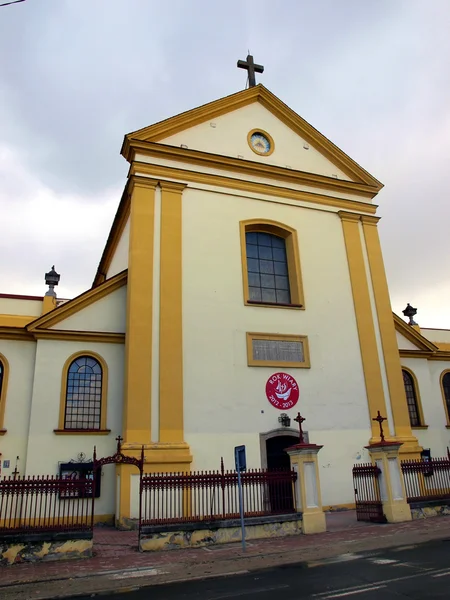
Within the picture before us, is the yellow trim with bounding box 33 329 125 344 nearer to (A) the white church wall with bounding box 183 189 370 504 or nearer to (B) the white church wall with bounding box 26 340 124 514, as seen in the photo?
(B) the white church wall with bounding box 26 340 124 514

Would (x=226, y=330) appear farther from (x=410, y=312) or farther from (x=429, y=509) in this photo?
(x=410, y=312)

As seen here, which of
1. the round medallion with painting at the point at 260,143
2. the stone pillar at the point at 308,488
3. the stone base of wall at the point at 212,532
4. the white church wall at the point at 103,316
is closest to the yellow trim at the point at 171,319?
the white church wall at the point at 103,316

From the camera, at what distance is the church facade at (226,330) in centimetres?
1416

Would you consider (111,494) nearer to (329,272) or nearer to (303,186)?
(329,272)

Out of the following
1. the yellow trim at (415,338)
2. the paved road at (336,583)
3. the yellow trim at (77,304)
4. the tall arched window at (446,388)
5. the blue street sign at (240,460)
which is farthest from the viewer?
the tall arched window at (446,388)

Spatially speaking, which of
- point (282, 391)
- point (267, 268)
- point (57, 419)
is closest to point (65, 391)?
point (57, 419)

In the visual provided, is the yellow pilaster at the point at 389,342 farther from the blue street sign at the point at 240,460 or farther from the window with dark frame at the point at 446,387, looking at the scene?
the blue street sign at the point at 240,460

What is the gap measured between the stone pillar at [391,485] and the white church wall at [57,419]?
749 cm

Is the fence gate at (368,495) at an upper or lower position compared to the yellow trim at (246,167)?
lower

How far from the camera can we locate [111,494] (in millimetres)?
13938

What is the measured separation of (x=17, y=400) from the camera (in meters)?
14.4

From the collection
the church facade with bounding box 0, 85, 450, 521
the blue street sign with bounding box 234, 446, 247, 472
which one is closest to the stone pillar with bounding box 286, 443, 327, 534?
the blue street sign with bounding box 234, 446, 247, 472

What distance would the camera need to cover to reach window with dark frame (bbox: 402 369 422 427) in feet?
61.3

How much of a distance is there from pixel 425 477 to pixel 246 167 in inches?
474
